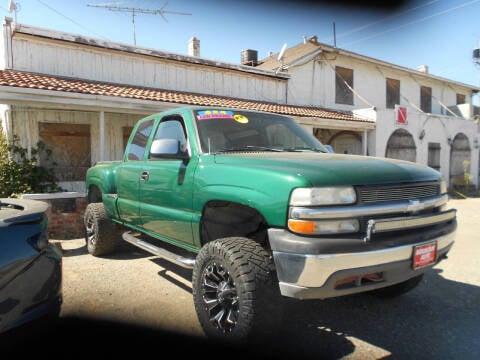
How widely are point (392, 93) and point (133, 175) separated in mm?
17683

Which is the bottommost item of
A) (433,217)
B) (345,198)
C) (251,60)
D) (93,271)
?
(93,271)

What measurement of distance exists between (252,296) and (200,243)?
882 millimetres

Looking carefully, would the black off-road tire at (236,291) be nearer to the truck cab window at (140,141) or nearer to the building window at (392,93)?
the truck cab window at (140,141)

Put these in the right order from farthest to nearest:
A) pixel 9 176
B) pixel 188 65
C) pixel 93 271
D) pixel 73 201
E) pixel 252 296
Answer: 1. pixel 188 65
2. pixel 9 176
3. pixel 73 201
4. pixel 93 271
5. pixel 252 296

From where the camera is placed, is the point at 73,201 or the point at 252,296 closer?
the point at 252,296

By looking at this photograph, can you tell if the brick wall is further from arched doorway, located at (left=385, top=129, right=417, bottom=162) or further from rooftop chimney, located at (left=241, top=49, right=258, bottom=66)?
rooftop chimney, located at (left=241, top=49, right=258, bottom=66)

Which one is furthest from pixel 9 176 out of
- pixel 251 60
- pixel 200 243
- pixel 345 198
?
pixel 251 60

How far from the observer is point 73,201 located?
7125 millimetres

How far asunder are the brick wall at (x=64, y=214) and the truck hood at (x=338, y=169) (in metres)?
4.98

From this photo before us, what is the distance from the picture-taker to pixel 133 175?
159 inches

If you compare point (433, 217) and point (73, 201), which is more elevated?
point (433, 217)

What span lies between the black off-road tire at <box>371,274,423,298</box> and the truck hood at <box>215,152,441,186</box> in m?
1.17

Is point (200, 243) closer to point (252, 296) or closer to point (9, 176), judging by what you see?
point (252, 296)

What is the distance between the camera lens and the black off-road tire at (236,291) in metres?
2.33
